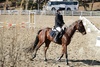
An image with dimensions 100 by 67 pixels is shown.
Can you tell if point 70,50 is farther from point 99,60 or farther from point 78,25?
point 78,25

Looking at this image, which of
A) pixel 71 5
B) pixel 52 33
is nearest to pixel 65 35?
pixel 52 33

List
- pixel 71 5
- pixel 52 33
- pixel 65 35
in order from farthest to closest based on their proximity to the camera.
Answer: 1. pixel 71 5
2. pixel 52 33
3. pixel 65 35

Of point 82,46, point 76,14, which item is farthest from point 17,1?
point 76,14

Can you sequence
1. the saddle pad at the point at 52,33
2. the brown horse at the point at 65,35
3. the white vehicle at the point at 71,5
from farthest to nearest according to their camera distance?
the white vehicle at the point at 71,5 → the saddle pad at the point at 52,33 → the brown horse at the point at 65,35

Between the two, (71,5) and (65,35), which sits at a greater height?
(65,35)

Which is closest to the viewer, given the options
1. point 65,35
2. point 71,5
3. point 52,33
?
point 65,35

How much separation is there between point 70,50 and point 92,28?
286 inches

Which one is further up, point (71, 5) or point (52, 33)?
point (52, 33)

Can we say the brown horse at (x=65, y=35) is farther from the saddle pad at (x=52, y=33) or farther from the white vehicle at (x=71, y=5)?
the white vehicle at (x=71, y=5)

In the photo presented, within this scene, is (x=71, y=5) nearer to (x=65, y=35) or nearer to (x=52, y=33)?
(x=52, y=33)

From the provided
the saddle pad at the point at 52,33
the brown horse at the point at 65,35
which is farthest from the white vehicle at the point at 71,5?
the saddle pad at the point at 52,33

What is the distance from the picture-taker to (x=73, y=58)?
31.9 feet

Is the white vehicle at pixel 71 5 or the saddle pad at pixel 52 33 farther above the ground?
the saddle pad at pixel 52 33

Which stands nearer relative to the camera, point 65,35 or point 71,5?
point 65,35
